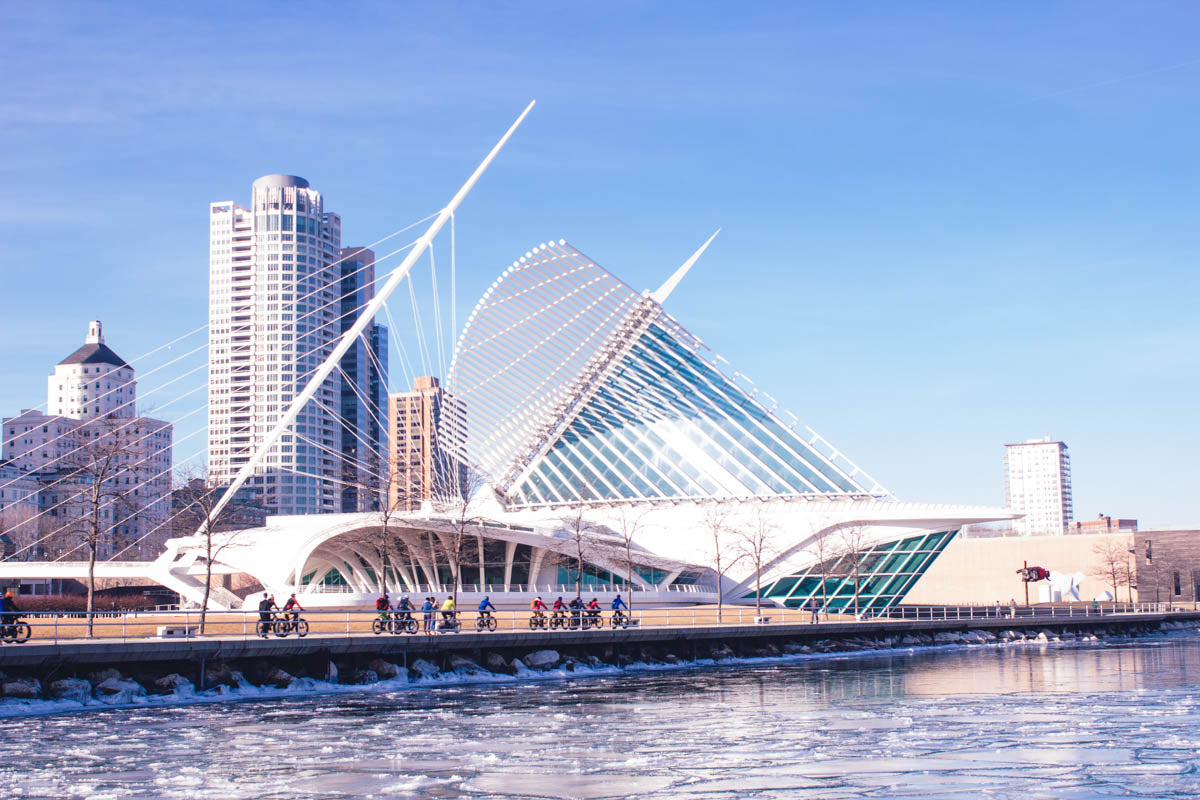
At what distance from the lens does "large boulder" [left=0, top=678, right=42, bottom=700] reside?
25.6 m

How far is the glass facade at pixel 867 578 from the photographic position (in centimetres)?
6269

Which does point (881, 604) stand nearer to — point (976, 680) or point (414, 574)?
point (414, 574)

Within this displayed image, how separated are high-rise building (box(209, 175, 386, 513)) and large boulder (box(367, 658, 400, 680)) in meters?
146

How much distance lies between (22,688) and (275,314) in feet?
535

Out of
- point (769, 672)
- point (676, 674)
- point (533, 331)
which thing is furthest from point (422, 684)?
point (533, 331)

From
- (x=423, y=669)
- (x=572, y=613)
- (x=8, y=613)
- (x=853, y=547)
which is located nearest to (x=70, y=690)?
(x=8, y=613)

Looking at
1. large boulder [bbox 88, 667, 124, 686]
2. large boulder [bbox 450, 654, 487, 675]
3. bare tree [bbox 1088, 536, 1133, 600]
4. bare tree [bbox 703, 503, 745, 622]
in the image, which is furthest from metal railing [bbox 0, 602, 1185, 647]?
bare tree [bbox 1088, 536, 1133, 600]

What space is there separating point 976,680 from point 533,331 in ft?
140

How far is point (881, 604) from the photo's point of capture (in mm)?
64625

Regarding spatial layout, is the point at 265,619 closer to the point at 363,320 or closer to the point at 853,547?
the point at 363,320

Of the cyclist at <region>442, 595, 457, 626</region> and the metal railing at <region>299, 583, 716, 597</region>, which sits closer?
the cyclist at <region>442, 595, 457, 626</region>

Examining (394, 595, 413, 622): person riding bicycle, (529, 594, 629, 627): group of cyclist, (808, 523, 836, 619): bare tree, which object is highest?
(808, 523, 836, 619): bare tree

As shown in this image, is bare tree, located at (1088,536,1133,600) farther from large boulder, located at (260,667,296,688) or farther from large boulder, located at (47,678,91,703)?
large boulder, located at (47,678,91,703)

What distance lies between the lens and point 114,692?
27203mm
